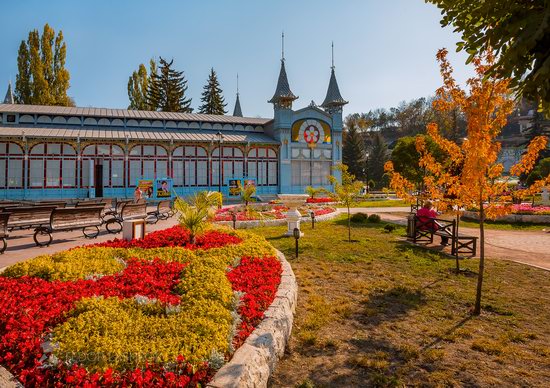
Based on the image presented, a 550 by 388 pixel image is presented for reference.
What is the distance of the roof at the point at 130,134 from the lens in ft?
83.0

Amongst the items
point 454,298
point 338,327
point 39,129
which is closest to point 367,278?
point 454,298

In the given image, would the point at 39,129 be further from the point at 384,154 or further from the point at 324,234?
the point at 384,154

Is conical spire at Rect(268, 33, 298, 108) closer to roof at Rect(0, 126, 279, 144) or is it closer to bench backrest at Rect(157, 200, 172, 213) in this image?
roof at Rect(0, 126, 279, 144)

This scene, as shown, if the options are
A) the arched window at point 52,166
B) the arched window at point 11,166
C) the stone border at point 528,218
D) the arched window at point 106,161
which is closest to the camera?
the stone border at point 528,218

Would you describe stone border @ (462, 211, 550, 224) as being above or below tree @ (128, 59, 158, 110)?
below

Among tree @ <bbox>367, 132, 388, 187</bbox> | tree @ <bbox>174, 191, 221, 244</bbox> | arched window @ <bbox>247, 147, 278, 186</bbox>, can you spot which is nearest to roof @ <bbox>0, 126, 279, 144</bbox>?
arched window @ <bbox>247, 147, 278, 186</bbox>

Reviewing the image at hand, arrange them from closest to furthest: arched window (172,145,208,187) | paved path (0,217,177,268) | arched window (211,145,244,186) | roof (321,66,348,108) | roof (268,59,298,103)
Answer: paved path (0,217,177,268) → arched window (172,145,208,187) → arched window (211,145,244,186) → roof (268,59,298,103) → roof (321,66,348,108)

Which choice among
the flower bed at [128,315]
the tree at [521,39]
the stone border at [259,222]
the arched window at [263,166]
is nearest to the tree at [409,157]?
the arched window at [263,166]

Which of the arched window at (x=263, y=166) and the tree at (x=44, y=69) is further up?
the tree at (x=44, y=69)

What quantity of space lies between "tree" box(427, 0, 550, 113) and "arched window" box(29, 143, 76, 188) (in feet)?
96.7

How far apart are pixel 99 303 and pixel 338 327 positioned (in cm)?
328

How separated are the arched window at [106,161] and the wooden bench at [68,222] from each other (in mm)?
17372

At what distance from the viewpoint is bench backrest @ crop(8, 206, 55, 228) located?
10.1 metres

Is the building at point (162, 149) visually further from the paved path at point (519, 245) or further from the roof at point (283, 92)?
the paved path at point (519, 245)
